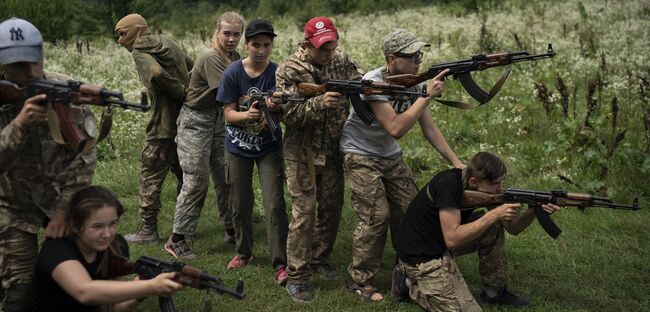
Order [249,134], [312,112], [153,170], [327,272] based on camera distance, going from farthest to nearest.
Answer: [153,170]
[327,272]
[249,134]
[312,112]

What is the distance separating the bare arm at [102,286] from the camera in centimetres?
339

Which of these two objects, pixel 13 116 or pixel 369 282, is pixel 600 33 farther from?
pixel 13 116

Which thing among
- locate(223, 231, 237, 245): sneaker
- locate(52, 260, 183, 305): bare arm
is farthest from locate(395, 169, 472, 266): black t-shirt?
locate(52, 260, 183, 305): bare arm

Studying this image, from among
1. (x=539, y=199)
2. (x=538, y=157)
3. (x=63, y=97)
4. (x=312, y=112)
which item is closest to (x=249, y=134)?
(x=312, y=112)

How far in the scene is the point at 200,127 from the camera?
6.16 m

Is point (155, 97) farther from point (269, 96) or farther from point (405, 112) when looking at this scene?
point (405, 112)

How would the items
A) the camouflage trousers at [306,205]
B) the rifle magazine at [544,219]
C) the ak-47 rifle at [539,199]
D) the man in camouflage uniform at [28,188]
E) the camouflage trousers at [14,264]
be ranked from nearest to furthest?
the man in camouflage uniform at [28,188] → the camouflage trousers at [14,264] → the ak-47 rifle at [539,199] → the rifle magazine at [544,219] → the camouflage trousers at [306,205]

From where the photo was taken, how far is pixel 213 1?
110ft

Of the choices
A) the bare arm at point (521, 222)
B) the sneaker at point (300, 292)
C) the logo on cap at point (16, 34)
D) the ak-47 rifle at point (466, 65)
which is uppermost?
the logo on cap at point (16, 34)

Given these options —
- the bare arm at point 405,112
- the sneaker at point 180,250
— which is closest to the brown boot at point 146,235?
the sneaker at point 180,250

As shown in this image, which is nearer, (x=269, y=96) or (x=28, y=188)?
(x=28, y=188)

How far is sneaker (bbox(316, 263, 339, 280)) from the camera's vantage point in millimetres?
5805

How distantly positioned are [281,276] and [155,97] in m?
2.03

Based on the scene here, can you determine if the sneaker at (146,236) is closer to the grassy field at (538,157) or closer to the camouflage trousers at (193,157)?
the grassy field at (538,157)
